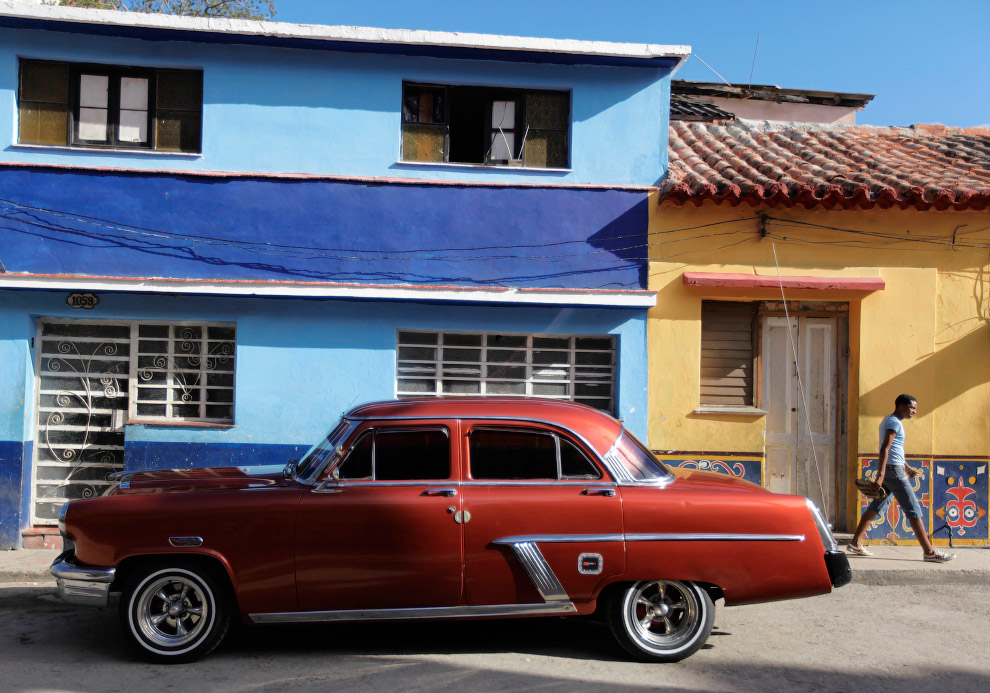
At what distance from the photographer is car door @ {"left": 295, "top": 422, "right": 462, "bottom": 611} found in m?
5.09

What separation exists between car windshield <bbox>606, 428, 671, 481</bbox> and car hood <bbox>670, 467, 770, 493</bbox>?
13 cm

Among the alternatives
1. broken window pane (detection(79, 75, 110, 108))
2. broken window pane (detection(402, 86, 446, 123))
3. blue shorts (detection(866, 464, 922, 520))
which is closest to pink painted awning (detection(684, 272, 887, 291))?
blue shorts (detection(866, 464, 922, 520))

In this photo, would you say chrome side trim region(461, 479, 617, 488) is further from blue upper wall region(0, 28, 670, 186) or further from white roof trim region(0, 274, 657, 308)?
blue upper wall region(0, 28, 670, 186)

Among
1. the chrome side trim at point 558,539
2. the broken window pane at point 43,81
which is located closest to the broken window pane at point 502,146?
the broken window pane at point 43,81

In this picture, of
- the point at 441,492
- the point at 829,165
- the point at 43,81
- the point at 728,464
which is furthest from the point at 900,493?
the point at 43,81

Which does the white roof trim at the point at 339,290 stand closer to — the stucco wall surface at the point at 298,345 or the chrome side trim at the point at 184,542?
the stucco wall surface at the point at 298,345

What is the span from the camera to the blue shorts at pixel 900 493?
8172 millimetres

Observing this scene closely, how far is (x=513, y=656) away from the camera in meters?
5.37

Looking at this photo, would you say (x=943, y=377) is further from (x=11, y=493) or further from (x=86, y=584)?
(x=11, y=493)

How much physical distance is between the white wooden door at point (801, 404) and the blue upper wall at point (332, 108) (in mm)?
2381

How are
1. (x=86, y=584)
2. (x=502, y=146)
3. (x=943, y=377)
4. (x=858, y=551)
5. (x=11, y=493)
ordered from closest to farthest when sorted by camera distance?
(x=86, y=584) < (x=858, y=551) < (x=11, y=493) < (x=943, y=377) < (x=502, y=146)

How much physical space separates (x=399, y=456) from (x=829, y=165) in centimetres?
700

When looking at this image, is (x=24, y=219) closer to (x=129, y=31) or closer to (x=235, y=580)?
(x=129, y=31)

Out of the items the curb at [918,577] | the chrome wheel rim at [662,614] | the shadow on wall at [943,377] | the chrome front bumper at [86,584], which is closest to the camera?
the chrome front bumper at [86,584]
